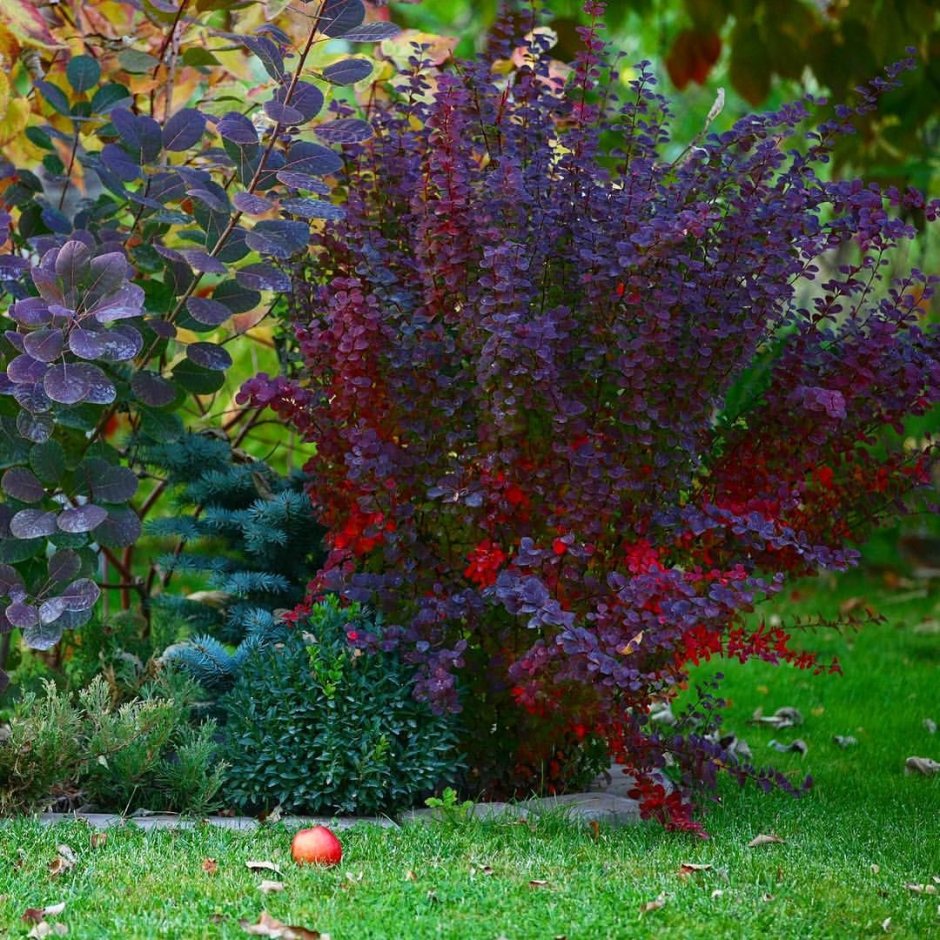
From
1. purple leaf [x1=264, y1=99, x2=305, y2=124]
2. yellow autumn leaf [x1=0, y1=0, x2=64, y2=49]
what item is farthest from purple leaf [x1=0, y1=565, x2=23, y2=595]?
yellow autumn leaf [x1=0, y1=0, x2=64, y2=49]

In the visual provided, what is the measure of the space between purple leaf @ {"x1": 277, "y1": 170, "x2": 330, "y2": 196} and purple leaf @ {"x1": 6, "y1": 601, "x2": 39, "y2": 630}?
123cm

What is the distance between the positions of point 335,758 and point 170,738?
1.66ft

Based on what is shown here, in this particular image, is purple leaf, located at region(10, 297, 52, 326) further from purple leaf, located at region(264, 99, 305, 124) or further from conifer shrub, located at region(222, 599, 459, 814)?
conifer shrub, located at region(222, 599, 459, 814)

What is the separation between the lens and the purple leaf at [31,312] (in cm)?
293

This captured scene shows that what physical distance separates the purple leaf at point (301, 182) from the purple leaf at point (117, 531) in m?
0.98

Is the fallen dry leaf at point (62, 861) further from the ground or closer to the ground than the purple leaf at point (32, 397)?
closer to the ground

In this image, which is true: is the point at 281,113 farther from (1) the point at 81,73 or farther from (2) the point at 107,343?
(1) the point at 81,73

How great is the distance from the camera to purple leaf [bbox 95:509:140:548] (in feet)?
10.7

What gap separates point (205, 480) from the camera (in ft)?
12.6

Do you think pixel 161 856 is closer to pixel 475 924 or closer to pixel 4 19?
pixel 475 924

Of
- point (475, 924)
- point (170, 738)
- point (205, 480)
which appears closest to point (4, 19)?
point (205, 480)

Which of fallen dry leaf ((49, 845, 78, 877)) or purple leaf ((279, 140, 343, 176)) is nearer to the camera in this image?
fallen dry leaf ((49, 845, 78, 877))

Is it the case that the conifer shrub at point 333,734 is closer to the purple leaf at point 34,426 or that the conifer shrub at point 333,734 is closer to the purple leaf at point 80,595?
the purple leaf at point 80,595

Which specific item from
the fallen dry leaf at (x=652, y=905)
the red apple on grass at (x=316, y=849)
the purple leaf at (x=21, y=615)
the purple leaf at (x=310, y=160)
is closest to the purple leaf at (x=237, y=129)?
the purple leaf at (x=310, y=160)
